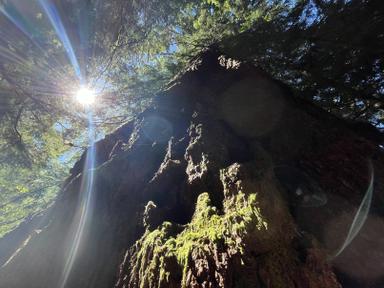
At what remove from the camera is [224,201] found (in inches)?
121

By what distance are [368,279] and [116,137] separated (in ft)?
17.4

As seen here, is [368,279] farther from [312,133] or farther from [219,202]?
[312,133]

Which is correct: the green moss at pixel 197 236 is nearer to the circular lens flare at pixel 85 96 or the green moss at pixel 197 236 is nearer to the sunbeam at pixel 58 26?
the sunbeam at pixel 58 26

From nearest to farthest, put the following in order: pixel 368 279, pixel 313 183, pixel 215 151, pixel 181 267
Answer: pixel 181 267 → pixel 368 279 → pixel 313 183 → pixel 215 151

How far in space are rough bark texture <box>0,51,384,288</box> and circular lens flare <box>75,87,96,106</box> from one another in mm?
3902

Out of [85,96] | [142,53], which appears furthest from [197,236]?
[85,96]

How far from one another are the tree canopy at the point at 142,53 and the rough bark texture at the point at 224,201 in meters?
2.20

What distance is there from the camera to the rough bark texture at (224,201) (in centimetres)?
239

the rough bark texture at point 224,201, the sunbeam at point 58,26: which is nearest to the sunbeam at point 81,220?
the rough bark texture at point 224,201

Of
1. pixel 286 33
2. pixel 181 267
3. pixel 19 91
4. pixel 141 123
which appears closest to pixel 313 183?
pixel 181 267

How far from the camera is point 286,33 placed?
6371mm

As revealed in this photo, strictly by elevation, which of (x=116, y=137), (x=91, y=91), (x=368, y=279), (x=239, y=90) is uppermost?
(x=91, y=91)

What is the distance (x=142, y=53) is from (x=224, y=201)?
6791 millimetres

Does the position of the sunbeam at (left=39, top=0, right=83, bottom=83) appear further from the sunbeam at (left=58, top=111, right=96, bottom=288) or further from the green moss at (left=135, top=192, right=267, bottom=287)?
the green moss at (left=135, top=192, right=267, bottom=287)
